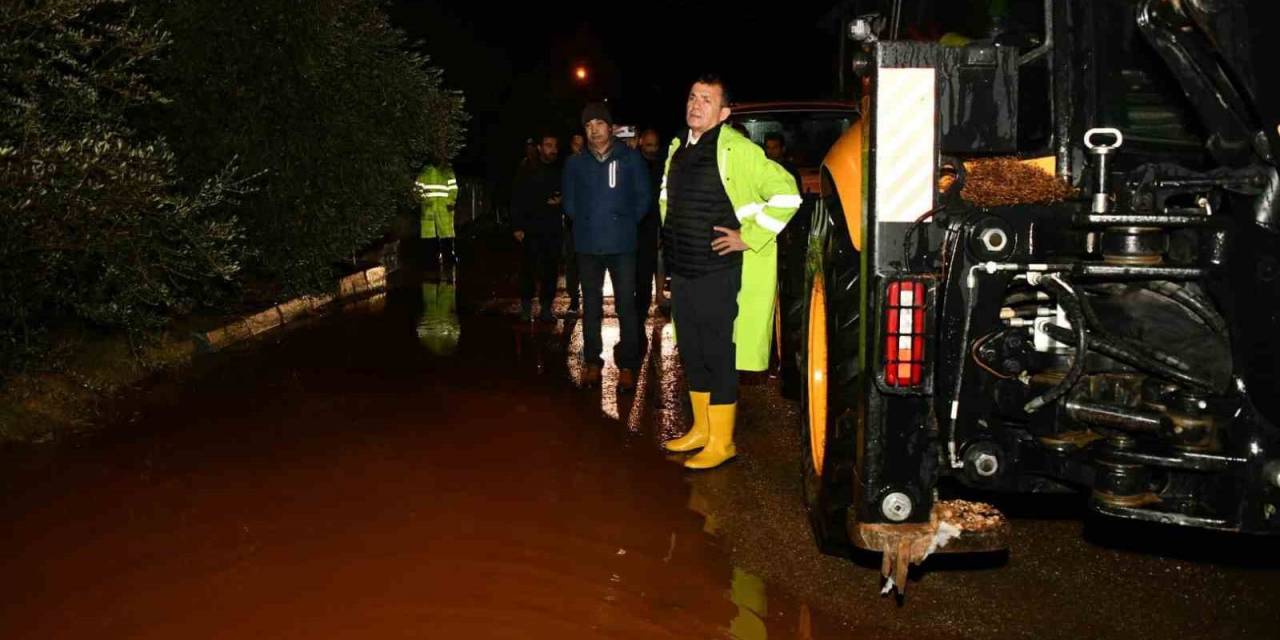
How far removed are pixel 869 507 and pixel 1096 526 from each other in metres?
1.96

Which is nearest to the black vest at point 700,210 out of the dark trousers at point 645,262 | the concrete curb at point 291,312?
the dark trousers at point 645,262

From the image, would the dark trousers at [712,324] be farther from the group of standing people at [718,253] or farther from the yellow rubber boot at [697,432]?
the yellow rubber boot at [697,432]

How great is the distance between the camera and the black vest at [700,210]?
21.6 ft

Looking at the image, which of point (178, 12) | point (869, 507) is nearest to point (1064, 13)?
point (869, 507)

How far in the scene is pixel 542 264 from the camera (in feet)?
39.8

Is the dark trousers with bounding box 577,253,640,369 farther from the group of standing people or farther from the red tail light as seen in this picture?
the red tail light

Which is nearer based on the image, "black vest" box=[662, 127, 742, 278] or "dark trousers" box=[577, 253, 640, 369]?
"black vest" box=[662, 127, 742, 278]

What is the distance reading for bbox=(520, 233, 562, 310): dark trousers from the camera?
473 inches

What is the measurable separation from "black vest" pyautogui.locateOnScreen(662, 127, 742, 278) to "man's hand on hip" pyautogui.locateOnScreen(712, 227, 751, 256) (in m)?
0.05

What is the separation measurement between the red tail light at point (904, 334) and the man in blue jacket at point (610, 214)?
15.3 feet


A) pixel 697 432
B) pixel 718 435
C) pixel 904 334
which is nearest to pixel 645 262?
pixel 697 432

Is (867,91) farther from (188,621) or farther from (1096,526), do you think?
(188,621)

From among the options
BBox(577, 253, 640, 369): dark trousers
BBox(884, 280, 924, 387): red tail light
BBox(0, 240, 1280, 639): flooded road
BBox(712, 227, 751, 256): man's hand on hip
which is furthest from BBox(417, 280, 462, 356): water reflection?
BBox(884, 280, 924, 387): red tail light

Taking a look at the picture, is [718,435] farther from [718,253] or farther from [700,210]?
[700,210]
